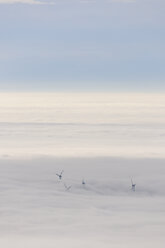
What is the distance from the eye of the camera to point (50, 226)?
3538 cm

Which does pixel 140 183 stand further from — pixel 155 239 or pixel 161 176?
pixel 155 239

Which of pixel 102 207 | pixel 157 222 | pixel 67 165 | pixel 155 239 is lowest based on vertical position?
pixel 155 239

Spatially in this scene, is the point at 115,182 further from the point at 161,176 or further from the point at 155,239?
the point at 155,239

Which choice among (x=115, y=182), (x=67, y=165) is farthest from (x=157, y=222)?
(x=67, y=165)

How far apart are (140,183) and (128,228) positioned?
2018cm

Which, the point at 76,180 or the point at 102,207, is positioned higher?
the point at 76,180

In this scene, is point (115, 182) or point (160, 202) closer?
point (160, 202)

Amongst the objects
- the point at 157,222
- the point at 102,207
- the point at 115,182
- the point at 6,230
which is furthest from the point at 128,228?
the point at 115,182

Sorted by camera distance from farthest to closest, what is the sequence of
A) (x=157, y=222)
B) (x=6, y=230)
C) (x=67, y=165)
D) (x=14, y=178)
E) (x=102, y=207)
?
(x=67, y=165) → (x=14, y=178) → (x=102, y=207) → (x=157, y=222) → (x=6, y=230)

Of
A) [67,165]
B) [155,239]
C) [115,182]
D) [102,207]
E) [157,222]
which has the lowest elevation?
[155,239]

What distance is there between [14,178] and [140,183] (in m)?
9.45

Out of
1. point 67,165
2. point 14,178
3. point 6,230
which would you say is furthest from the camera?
point 67,165

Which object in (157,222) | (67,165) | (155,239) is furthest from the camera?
(67,165)

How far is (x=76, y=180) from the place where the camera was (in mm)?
55688
